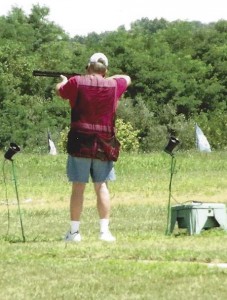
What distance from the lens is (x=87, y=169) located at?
857 centimetres

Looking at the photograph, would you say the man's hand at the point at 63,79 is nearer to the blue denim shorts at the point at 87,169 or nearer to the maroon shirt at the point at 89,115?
the maroon shirt at the point at 89,115

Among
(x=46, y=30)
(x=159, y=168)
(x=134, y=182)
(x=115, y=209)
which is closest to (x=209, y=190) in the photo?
(x=134, y=182)

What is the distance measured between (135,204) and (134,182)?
Answer: 4.95 m

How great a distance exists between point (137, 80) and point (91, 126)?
60686 mm

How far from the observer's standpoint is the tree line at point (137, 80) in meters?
60.2

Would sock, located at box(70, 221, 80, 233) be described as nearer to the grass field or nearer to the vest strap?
the grass field

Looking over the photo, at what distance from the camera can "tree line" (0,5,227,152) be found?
6025cm

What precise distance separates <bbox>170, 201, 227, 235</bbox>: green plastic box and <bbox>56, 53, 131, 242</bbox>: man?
2.73ft

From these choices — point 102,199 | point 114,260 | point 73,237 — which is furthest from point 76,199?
point 114,260

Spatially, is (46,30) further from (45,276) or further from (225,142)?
(45,276)

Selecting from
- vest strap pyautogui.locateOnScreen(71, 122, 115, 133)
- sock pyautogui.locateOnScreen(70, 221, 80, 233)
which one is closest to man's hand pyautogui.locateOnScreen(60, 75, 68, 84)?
vest strap pyautogui.locateOnScreen(71, 122, 115, 133)

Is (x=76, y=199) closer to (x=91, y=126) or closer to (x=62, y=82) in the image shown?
(x=91, y=126)

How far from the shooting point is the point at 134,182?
20.2m

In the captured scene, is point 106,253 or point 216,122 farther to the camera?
point 216,122
